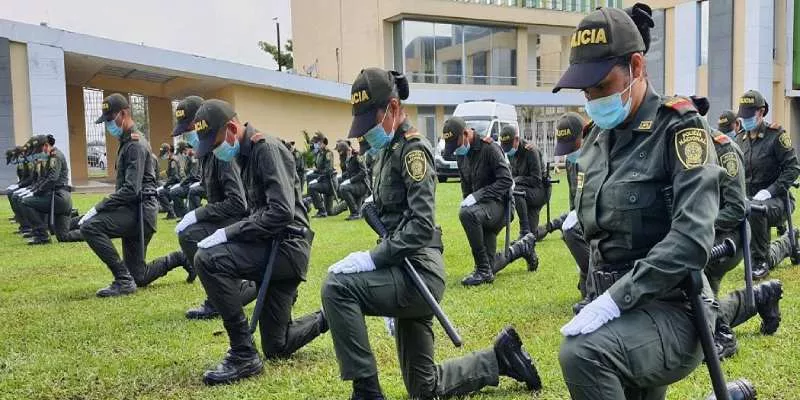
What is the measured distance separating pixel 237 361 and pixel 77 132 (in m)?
31.3

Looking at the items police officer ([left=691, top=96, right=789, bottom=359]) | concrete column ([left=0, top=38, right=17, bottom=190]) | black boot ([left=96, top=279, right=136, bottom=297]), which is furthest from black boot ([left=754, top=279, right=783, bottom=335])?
concrete column ([left=0, top=38, right=17, bottom=190])

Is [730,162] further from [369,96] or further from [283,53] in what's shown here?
[283,53]

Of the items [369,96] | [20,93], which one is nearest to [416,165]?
[369,96]

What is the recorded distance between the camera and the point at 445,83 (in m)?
35.7

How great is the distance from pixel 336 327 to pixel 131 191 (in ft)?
15.0

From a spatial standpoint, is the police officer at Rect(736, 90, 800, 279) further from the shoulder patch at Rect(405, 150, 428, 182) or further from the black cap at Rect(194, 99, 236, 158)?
the black cap at Rect(194, 99, 236, 158)

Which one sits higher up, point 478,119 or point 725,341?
point 478,119

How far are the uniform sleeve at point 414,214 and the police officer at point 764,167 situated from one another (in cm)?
486

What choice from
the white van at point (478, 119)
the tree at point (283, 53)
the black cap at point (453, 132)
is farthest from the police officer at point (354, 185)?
the tree at point (283, 53)

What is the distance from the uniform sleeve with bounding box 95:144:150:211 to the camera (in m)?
7.42

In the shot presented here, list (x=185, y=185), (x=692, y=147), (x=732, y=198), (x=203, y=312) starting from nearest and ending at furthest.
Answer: (x=692, y=147), (x=732, y=198), (x=203, y=312), (x=185, y=185)

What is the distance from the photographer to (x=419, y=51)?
34969 mm

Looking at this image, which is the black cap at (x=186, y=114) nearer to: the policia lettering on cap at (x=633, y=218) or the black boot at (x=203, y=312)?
the black boot at (x=203, y=312)

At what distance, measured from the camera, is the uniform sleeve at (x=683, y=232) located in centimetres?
234
